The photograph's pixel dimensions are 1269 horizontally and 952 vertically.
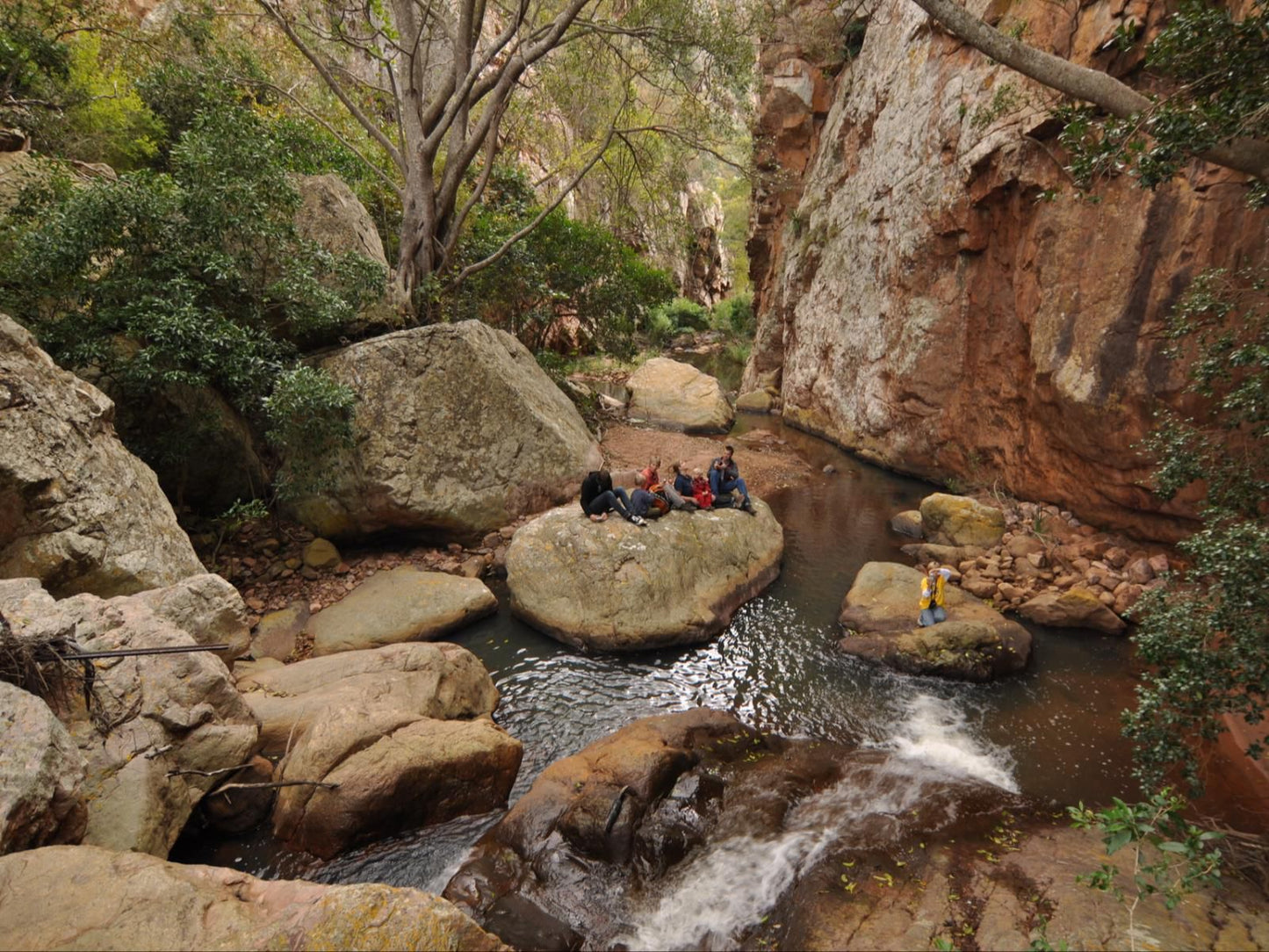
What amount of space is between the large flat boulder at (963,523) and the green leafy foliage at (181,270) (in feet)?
36.9

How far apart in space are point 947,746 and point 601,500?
5.52 m

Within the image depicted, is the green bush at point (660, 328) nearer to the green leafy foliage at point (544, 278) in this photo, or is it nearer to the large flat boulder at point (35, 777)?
the green leafy foliage at point (544, 278)

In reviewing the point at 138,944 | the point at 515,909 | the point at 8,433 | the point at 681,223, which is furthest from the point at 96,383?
the point at 681,223

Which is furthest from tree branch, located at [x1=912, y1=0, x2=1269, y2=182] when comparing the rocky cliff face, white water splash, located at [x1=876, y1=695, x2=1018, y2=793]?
white water splash, located at [x1=876, y1=695, x2=1018, y2=793]

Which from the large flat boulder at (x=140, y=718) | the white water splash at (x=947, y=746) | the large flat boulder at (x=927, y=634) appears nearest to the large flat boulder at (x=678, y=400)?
the large flat boulder at (x=927, y=634)

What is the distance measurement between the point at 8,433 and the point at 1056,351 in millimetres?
15010

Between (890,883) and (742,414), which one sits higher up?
(742,414)

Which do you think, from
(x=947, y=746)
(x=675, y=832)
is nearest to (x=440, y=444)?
(x=675, y=832)

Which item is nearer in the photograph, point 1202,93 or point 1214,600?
point 1214,600

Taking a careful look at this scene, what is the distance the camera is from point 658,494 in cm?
997

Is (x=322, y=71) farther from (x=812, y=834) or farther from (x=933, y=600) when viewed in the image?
(x=812, y=834)

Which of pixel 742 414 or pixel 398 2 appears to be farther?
pixel 742 414

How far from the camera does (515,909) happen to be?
459 cm

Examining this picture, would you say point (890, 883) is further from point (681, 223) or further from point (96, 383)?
point (681, 223)
